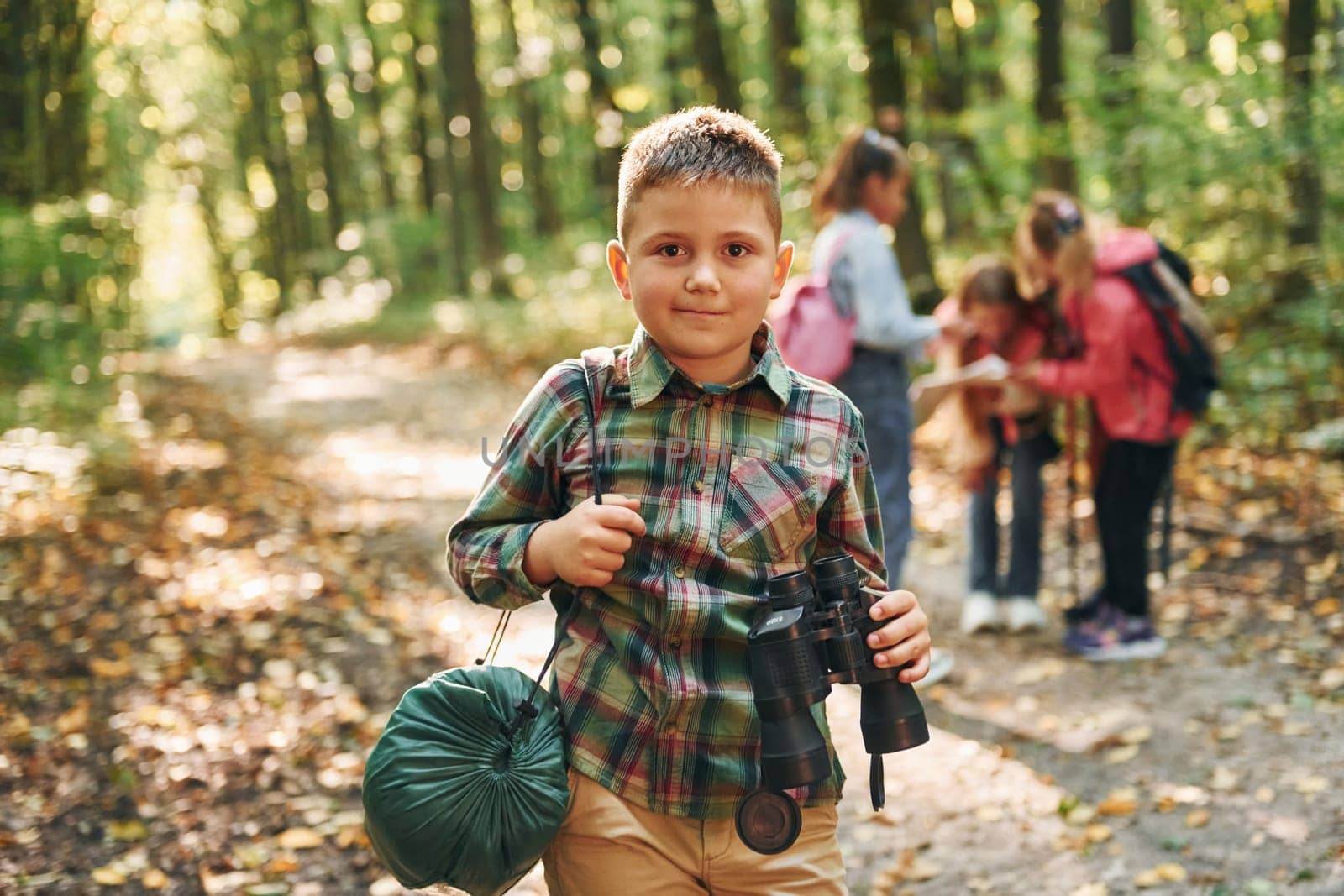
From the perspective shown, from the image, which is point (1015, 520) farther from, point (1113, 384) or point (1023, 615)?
point (1113, 384)

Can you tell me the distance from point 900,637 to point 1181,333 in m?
4.33

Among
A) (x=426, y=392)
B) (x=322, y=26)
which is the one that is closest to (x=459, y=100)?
(x=426, y=392)

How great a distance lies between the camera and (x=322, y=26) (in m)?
31.7

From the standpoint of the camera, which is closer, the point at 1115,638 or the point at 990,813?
the point at 990,813

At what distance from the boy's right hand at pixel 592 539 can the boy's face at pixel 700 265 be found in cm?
34

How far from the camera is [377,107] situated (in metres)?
29.7

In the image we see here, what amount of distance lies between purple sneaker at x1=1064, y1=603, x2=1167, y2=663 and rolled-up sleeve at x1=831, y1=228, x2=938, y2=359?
2.05 meters

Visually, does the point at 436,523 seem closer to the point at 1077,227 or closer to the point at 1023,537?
the point at 1023,537

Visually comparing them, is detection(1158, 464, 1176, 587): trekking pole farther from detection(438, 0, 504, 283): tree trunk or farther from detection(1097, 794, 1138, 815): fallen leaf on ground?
detection(438, 0, 504, 283): tree trunk

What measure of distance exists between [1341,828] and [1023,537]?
8.40ft

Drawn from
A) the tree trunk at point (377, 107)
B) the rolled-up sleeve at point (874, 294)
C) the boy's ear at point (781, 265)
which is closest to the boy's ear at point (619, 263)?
the boy's ear at point (781, 265)

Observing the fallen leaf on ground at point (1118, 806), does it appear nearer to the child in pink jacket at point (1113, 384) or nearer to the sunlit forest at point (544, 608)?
the sunlit forest at point (544, 608)

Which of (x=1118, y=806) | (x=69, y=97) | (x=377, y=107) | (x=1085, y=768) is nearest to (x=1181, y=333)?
(x=1085, y=768)

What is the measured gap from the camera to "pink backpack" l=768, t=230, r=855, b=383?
18.1 ft
